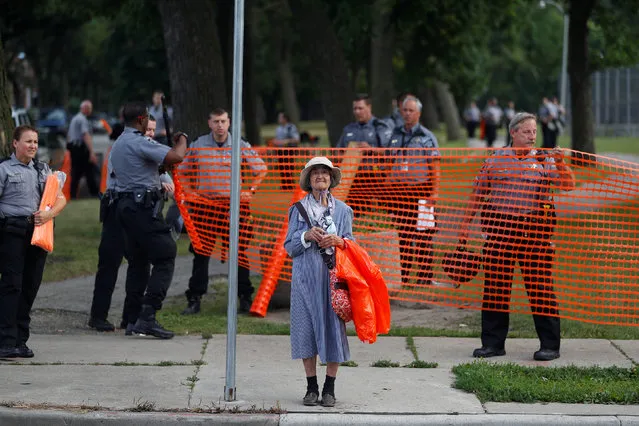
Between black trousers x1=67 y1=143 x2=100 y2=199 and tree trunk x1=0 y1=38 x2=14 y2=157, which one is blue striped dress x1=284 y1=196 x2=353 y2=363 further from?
black trousers x1=67 y1=143 x2=100 y2=199

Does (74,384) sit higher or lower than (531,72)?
lower

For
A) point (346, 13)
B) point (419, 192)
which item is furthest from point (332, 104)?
point (419, 192)

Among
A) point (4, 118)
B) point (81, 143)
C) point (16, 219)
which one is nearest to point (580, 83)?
point (81, 143)

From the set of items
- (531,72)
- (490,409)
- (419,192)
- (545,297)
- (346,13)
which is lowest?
(490,409)

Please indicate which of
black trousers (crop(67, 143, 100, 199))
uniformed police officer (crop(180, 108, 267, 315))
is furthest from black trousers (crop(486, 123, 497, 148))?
uniformed police officer (crop(180, 108, 267, 315))

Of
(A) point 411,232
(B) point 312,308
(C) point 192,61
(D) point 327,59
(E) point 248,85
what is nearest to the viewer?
(B) point 312,308

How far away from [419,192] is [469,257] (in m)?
1.46

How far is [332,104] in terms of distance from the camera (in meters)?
19.8

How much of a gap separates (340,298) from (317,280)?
0.70 ft

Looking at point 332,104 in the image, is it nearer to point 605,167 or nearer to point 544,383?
point 605,167

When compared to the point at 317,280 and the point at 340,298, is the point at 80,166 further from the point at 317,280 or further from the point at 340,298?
Result: the point at 340,298

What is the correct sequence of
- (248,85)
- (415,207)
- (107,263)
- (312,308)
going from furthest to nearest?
(248,85) < (415,207) < (107,263) < (312,308)

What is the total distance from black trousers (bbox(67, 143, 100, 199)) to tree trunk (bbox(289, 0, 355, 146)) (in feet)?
16.6

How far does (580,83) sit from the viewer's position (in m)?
25.6
